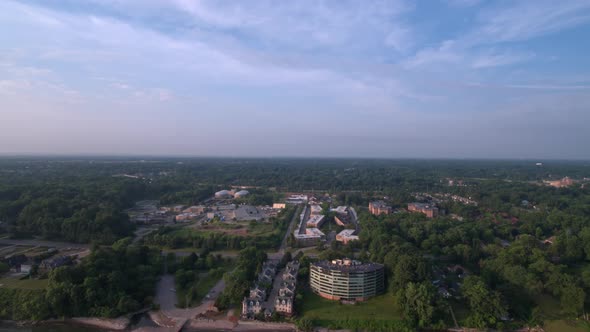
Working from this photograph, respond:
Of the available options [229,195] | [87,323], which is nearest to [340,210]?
[229,195]

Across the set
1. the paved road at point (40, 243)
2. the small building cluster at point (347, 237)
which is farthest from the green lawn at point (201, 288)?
the paved road at point (40, 243)

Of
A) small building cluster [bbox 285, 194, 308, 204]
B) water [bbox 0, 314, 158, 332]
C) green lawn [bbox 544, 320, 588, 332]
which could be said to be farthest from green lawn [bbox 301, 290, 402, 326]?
small building cluster [bbox 285, 194, 308, 204]

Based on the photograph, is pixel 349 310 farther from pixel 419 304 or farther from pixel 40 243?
pixel 40 243

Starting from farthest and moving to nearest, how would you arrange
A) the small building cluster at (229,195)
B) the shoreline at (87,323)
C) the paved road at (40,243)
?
the small building cluster at (229,195) < the paved road at (40,243) < the shoreline at (87,323)

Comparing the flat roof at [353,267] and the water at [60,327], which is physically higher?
the flat roof at [353,267]

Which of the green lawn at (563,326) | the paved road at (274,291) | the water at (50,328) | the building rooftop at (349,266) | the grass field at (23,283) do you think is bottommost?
the water at (50,328)

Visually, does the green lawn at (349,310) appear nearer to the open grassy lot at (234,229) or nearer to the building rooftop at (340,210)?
the open grassy lot at (234,229)

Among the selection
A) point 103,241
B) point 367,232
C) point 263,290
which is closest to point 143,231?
point 103,241

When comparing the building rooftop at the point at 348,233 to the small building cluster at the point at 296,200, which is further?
the small building cluster at the point at 296,200

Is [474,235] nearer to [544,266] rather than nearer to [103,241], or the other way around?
[544,266]
